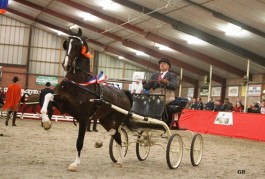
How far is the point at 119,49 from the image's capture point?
1453 inches

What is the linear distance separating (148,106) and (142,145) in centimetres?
102

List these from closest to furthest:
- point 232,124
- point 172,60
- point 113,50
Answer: point 232,124
point 172,60
point 113,50

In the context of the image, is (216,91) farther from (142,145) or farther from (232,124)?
(142,145)

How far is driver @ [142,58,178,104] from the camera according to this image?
7.69m

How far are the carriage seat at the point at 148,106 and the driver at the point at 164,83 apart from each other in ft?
0.71

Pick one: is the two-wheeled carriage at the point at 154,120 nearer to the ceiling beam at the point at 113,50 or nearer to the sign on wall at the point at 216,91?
the sign on wall at the point at 216,91

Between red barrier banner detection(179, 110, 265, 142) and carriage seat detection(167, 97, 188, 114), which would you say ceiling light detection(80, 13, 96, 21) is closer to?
red barrier banner detection(179, 110, 265, 142)

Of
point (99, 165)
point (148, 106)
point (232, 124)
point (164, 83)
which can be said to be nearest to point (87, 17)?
point (232, 124)

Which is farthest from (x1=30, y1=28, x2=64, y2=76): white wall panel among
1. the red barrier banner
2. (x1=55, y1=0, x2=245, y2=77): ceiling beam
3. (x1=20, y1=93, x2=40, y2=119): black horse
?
the red barrier banner

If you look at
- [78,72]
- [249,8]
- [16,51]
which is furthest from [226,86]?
[78,72]

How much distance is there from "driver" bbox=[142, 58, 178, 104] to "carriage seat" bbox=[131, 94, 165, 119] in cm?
22

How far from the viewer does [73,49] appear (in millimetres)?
6348

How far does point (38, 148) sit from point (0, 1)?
5.72m

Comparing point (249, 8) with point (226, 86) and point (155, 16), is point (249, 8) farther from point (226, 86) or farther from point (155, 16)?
point (226, 86)
